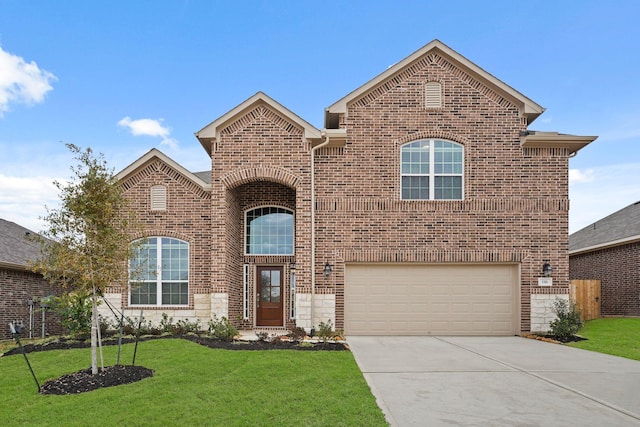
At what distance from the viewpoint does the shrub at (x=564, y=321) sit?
12734mm

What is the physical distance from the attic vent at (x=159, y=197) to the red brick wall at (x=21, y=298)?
5.15 metres

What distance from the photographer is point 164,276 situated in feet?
45.7

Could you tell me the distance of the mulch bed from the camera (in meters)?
7.27

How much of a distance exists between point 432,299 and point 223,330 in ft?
19.8

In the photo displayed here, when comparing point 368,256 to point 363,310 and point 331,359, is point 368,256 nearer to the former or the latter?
point 363,310

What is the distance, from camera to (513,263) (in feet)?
44.3

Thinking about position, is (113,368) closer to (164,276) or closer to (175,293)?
(175,293)

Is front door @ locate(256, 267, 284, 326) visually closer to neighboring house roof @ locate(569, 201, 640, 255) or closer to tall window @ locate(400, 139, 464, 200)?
tall window @ locate(400, 139, 464, 200)

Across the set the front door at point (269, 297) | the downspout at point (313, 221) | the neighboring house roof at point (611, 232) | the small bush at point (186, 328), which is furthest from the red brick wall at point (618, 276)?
the small bush at point (186, 328)

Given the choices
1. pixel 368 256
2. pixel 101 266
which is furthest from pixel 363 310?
pixel 101 266

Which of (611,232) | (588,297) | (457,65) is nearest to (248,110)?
(457,65)

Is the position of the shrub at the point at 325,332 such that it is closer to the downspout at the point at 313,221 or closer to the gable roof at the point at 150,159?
the downspout at the point at 313,221

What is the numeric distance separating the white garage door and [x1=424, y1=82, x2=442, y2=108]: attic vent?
480 cm

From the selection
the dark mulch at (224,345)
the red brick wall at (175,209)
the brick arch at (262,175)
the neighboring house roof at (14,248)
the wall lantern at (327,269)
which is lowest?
the dark mulch at (224,345)
